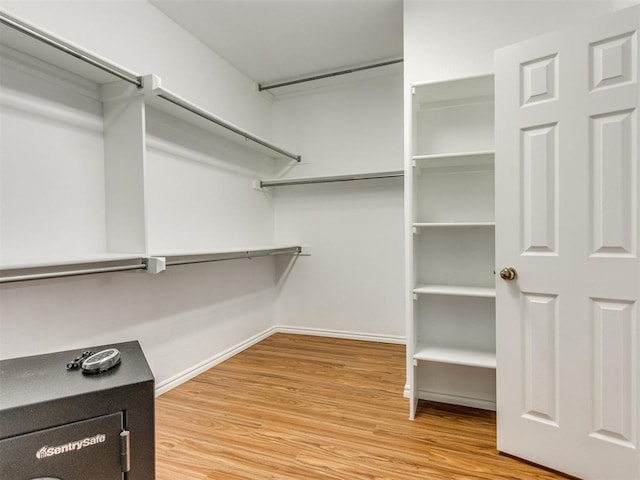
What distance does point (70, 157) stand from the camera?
174 cm

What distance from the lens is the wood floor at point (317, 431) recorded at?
1.52 metres

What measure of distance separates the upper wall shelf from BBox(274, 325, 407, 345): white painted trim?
226 cm

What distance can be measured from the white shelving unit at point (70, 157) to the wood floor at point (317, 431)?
39.1 inches

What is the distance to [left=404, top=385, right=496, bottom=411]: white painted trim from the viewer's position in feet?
6.71

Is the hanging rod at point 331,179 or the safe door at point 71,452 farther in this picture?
the hanging rod at point 331,179

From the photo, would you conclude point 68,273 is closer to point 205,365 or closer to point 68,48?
point 68,48

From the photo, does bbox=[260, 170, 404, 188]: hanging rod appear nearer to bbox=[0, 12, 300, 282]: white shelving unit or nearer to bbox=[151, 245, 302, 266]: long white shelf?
bbox=[151, 245, 302, 266]: long white shelf

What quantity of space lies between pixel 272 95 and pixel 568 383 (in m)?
3.57

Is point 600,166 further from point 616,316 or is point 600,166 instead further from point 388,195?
point 388,195

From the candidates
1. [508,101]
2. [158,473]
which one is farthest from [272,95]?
[158,473]

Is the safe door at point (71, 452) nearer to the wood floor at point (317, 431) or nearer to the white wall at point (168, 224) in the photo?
the wood floor at point (317, 431)

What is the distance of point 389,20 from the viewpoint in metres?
2.46

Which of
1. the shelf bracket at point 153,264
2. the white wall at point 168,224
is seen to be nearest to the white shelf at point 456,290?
the shelf bracket at point 153,264

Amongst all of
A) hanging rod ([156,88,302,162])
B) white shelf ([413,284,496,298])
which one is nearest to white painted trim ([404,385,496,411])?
white shelf ([413,284,496,298])
